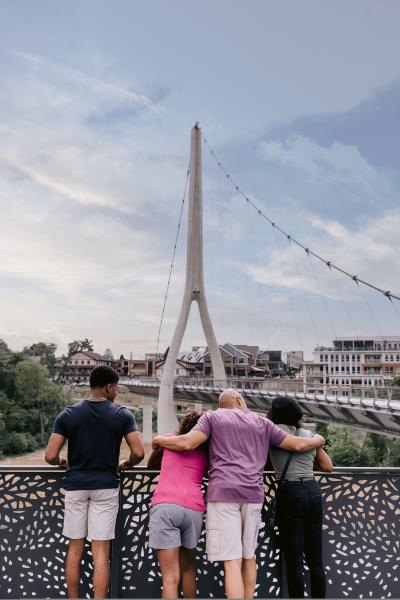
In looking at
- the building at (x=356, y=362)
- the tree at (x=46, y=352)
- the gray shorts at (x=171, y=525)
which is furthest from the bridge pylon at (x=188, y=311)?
the tree at (x=46, y=352)

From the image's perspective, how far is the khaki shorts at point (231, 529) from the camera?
7.79ft

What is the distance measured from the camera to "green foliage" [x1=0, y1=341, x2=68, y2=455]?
3403 centimetres

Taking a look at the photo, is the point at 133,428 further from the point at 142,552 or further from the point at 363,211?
the point at 363,211

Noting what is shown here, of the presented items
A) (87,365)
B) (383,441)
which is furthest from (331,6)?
(87,365)

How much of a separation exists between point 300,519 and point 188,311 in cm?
2491

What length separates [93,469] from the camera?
252 cm

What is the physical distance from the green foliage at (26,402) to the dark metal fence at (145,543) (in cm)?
3219

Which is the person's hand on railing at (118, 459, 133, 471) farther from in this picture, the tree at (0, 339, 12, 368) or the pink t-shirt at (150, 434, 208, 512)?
the tree at (0, 339, 12, 368)

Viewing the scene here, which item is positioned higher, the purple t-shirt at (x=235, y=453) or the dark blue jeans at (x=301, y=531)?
the purple t-shirt at (x=235, y=453)

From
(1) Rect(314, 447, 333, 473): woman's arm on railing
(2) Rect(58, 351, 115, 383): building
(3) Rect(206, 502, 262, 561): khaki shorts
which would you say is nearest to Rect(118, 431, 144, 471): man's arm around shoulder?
(3) Rect(206, 502, 262, 561): khaki shorts

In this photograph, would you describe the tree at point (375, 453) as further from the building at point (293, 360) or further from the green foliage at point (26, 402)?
the building at point (293, 360)

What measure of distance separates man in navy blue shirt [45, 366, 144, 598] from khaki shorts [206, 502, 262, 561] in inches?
18.5

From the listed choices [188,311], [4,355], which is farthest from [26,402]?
[188,311]

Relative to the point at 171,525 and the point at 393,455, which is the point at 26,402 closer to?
the point at 393,455
